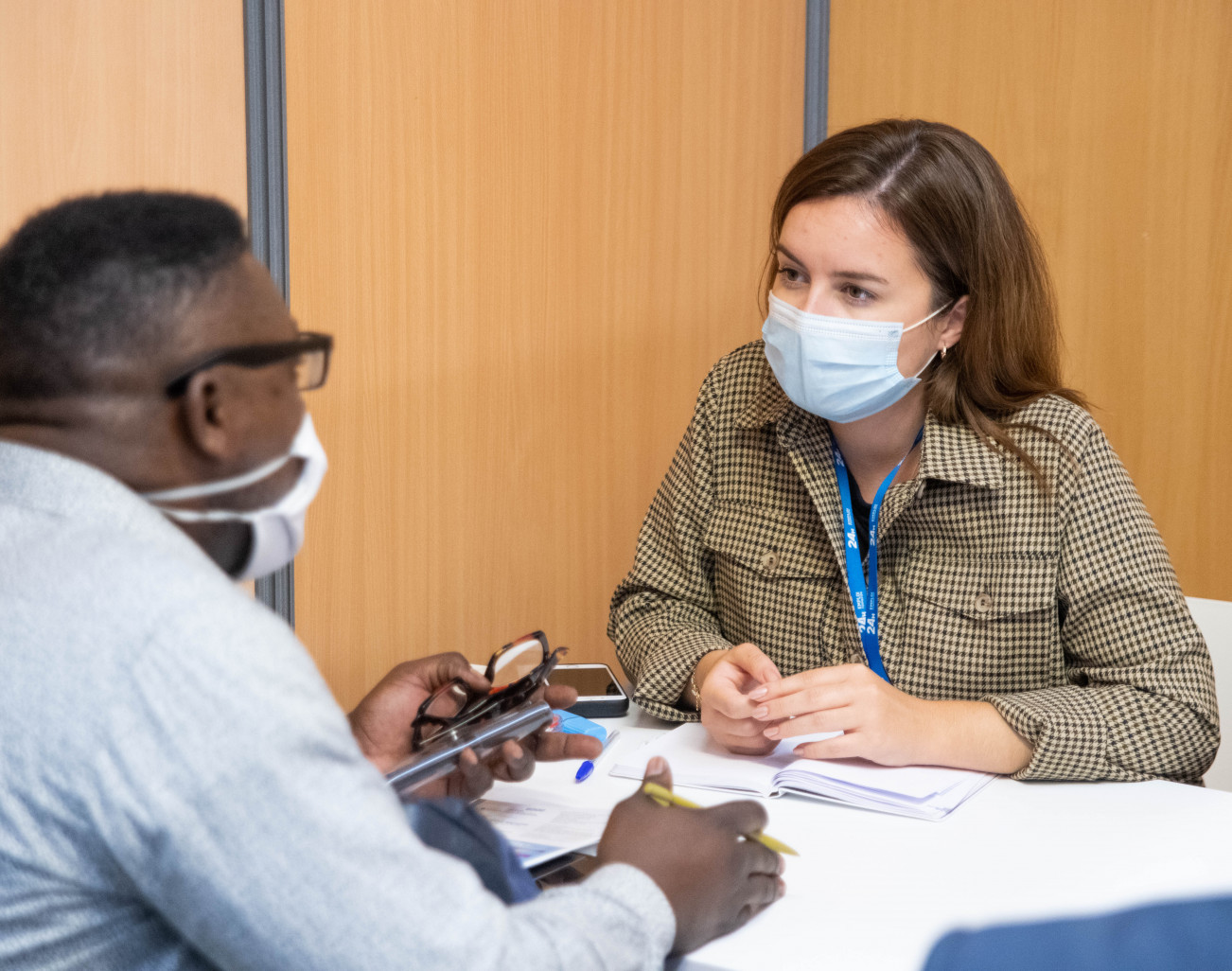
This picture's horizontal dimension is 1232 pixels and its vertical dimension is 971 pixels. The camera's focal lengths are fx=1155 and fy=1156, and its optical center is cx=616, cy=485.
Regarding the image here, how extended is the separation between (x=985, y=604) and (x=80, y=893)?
1198mm

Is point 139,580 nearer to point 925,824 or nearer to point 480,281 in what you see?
point 925,824

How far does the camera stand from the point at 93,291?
0.72 meters

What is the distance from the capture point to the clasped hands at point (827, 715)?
1.29m

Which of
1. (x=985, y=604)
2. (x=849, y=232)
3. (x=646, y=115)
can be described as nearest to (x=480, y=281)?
(x=646, y=115)

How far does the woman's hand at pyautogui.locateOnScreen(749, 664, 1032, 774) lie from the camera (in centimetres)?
129

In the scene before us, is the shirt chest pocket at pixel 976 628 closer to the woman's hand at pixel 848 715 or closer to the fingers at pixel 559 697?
the woman's hand at pixel 848 715

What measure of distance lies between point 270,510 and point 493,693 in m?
0.43

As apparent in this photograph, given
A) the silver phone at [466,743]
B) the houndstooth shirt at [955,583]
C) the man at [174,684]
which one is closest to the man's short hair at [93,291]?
the man at [174,684]

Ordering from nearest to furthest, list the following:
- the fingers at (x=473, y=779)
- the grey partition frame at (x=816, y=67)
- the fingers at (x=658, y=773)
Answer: the fingers at (x=658, y=773) < the fingers at (x=473, y=779) < the grey partition frame at (x=816, y=67)

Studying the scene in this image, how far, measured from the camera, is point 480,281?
2.09m

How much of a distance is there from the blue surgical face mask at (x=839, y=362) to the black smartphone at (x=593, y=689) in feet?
1.59

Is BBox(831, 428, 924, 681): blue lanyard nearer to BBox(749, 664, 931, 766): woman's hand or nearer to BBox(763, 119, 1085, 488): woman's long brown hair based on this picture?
BBox(763, 119, 1085, 488): woman's long brown hair

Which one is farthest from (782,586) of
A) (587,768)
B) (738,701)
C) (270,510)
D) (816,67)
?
(816,67)

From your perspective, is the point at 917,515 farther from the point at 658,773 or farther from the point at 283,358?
the point at 283,358
